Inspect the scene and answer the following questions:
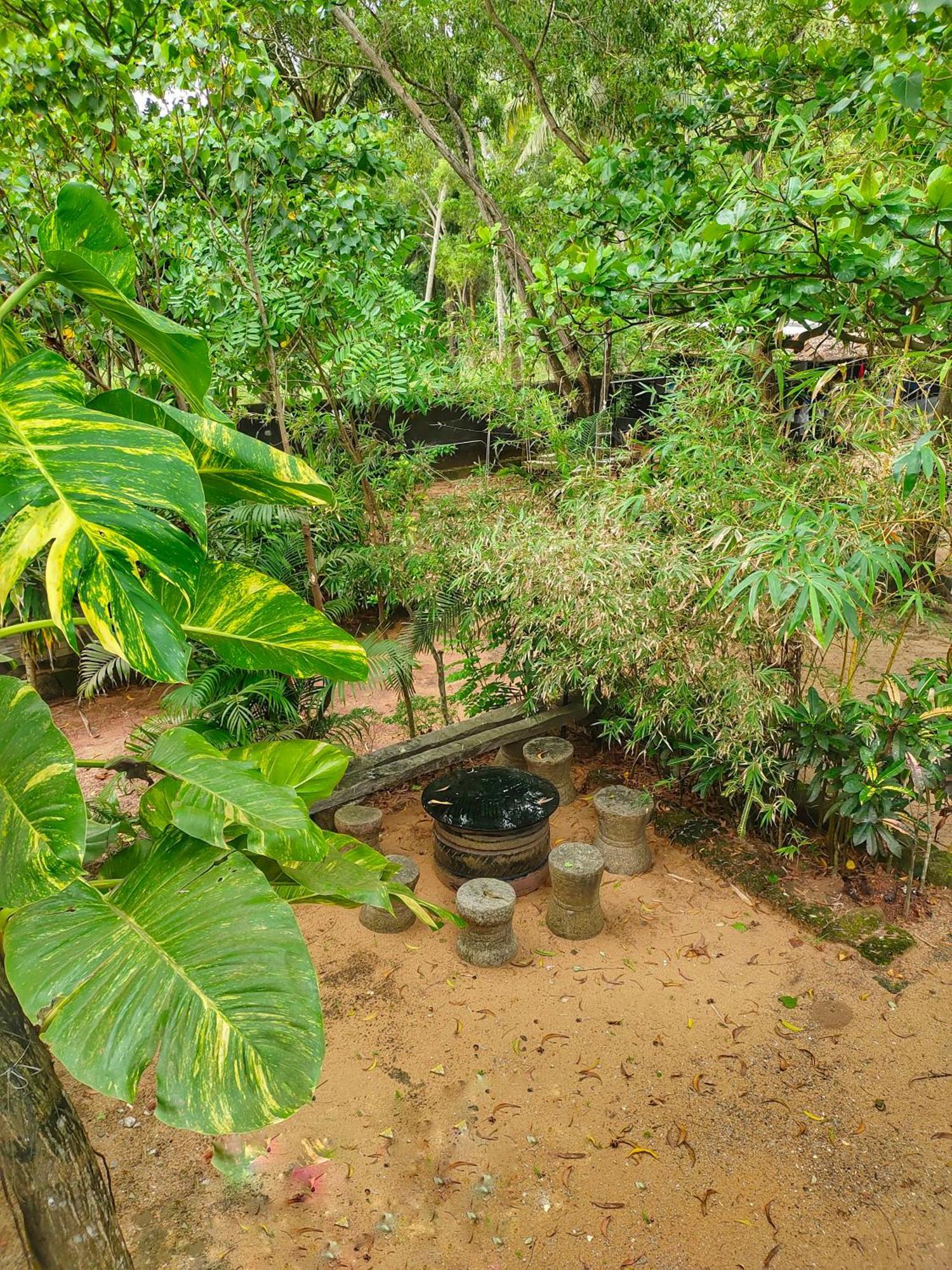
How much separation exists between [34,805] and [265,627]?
0.49 meters

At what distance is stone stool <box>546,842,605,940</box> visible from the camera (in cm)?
281

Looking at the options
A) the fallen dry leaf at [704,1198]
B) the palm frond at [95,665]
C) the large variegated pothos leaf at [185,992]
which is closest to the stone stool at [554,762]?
the fallen dry leaf at [704,1198]

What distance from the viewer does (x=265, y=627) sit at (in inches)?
55.1

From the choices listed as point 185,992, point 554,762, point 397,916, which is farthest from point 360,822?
point 185,992

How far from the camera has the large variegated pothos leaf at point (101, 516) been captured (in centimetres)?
86

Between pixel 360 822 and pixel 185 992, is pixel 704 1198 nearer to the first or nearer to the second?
pixel 185 992

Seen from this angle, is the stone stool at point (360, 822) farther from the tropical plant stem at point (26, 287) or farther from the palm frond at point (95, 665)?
the tropical plant stem at point (26, 287)

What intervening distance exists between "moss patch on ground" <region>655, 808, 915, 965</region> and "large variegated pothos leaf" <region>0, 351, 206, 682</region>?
268 centimetres

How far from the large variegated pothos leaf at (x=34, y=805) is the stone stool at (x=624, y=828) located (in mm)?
2447

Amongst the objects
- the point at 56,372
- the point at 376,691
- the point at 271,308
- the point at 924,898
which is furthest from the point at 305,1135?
the point at 376,691

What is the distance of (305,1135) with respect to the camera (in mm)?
2189

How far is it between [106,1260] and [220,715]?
87.7 inches

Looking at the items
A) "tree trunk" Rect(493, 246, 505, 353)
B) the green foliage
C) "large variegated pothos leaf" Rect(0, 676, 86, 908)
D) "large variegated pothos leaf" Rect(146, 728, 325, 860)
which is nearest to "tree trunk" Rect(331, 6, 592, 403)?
"tree trunk" Rect(493, 246, 505, 353)

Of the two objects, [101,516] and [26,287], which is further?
[26,287]
